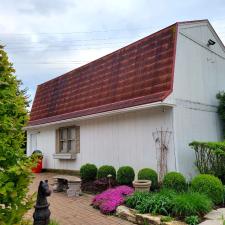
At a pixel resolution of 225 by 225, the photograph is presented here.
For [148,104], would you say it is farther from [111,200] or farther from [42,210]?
[42,210]

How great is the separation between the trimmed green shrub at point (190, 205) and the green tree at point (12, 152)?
12.8ft

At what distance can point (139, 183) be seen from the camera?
8.00m

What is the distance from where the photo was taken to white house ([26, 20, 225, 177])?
9.69 meters

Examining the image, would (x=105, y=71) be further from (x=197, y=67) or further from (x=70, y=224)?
(x=70, y=224)

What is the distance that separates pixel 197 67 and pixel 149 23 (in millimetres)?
4055

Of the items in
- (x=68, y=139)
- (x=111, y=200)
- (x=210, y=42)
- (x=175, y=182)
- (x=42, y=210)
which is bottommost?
(x=111, y=200)

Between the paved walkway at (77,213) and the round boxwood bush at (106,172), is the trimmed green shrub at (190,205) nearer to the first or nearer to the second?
the paved walkway at (77,213)

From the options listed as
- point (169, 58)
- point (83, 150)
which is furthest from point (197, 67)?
point (83, 150)

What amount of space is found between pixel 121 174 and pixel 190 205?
357 cm

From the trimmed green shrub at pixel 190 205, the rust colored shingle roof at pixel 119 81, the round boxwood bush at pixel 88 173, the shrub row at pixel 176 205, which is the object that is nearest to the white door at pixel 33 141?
the rust colored shingle roof at pixel 119 81

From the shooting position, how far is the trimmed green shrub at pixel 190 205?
6262mm

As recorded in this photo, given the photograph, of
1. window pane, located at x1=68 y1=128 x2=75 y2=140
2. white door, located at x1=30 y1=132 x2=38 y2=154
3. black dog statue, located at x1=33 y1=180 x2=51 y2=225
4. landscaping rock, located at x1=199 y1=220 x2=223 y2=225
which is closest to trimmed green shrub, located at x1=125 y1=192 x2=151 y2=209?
landscaping rock, located at x1=199 y1=220 x2=223 y2=225

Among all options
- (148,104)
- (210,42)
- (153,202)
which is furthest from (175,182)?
(210,42)

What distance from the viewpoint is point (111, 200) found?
296 inches
